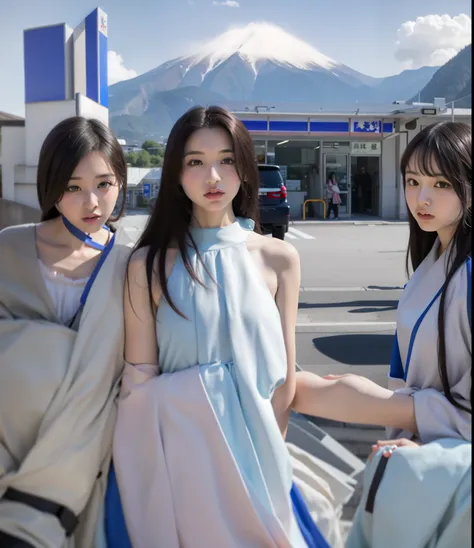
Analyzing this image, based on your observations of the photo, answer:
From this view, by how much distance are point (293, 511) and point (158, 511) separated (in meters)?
0.40

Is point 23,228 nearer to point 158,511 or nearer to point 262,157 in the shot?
point 158,511

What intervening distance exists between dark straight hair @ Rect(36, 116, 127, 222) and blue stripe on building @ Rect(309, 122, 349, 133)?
19.7 meters

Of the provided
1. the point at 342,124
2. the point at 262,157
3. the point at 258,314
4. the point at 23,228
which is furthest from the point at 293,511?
the point at 342,124

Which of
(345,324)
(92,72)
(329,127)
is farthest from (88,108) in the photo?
(329,127)

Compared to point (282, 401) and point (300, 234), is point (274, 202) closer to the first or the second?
point (300, 234)

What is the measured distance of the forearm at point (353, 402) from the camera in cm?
185

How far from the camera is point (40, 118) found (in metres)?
6.68

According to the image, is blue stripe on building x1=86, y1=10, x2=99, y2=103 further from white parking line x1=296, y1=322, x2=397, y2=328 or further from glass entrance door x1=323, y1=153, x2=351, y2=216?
glass entrance door x1=323, y1=153, x2=351, y2=216

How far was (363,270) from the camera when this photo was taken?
32.0 ft

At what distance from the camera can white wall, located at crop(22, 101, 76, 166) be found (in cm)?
568

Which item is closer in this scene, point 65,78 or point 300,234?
point 65,78

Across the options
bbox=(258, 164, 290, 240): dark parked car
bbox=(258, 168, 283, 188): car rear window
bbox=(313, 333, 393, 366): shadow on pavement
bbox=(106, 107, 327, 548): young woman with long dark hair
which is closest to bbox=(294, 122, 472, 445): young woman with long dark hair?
bbox=(106, 107, 327, 548): young woman with long dark hair

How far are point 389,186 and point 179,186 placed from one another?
2077 cm

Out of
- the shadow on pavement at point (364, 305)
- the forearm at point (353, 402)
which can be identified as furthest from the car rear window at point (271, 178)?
the forearm at point (353, 402)
